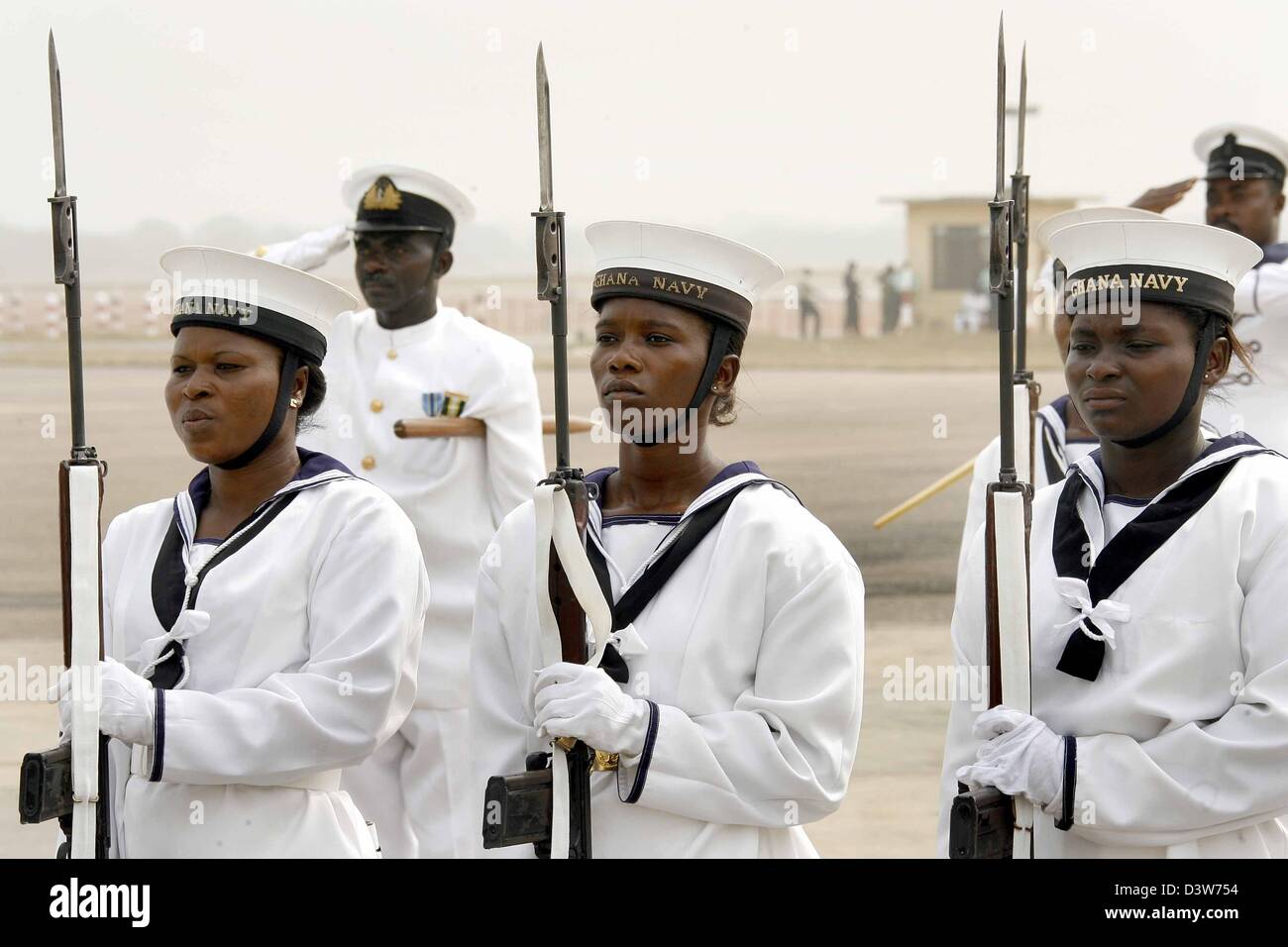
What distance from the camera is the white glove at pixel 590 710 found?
11.1ft

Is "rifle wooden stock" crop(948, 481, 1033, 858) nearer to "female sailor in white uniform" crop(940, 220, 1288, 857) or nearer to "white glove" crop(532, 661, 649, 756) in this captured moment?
"female sailor in white uniform" crop(940, 220, 1288, 857)

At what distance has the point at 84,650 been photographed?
3.60 meters

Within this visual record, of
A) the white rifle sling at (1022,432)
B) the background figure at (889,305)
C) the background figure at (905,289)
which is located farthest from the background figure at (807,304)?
the white rifle sling at (1022,432)

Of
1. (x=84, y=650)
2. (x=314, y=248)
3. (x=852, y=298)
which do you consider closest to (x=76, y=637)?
Result: (x=84, y=650)

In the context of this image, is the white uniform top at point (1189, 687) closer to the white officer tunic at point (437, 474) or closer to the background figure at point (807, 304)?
the white officer tunic at point (437, 474)

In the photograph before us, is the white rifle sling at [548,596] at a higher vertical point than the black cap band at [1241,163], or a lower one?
lower

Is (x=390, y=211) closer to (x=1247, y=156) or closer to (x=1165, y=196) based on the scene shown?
(x=1165, y=196)

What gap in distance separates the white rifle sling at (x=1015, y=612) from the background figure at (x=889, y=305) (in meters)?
20.6

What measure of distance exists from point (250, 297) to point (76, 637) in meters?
0.79

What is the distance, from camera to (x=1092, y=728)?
354 centimetres

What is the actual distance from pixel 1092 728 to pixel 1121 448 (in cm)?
55

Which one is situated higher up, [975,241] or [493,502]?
[975,241]

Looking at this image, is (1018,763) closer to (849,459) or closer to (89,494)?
(89,494)

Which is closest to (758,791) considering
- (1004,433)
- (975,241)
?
(1004,433)
